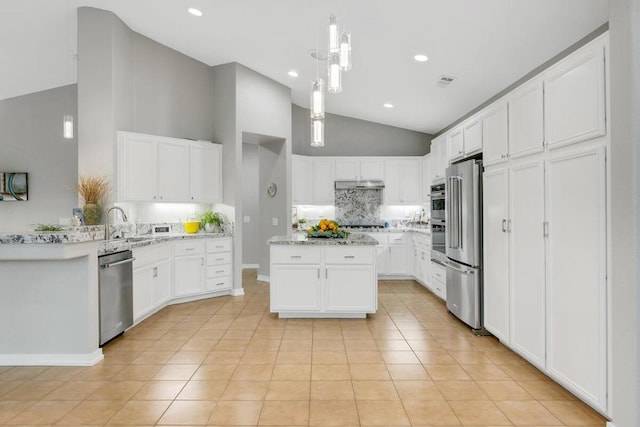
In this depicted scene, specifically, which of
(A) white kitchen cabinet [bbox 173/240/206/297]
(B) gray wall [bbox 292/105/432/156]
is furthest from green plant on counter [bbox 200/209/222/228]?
(B) gray wall [bbox 292/105/432/156]

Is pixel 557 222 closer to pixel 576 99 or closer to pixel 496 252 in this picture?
pixel 576 99

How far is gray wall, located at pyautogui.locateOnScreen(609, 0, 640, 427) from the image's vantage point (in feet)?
6.09

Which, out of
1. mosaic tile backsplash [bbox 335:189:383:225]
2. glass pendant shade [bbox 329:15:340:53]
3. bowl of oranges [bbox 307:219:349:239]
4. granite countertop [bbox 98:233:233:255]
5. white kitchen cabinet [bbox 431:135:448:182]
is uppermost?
glass pendant shade [bbox 329:15:340:53]

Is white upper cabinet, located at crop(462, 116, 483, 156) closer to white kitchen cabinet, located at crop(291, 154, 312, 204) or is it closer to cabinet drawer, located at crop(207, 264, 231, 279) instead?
white kitchen cabinet, located at crop(291, 154, 312, 204)

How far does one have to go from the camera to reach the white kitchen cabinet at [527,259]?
270 cm

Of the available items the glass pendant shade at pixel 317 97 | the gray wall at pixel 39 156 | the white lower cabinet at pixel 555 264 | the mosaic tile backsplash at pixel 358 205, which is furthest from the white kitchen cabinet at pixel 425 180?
Answer: the gray wall at pixel 39 156

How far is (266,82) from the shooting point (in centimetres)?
611

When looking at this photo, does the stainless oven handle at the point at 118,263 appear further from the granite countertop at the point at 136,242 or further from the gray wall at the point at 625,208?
the gray wall at the point at 625,208

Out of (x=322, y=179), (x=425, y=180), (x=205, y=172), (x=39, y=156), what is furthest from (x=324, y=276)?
(x=39, y=156)

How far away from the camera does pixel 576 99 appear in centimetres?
230

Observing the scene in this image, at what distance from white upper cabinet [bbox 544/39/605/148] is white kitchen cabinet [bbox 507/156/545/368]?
0.31 metres

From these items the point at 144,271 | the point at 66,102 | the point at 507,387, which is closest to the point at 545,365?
the point at 507,387

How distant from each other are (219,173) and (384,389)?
4.17 m

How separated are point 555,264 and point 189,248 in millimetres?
4314
